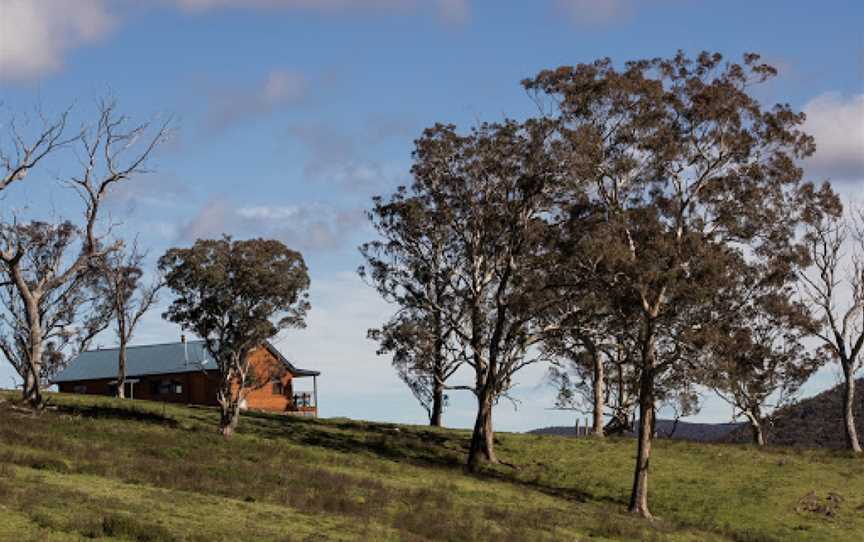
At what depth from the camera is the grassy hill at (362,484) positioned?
2742cm

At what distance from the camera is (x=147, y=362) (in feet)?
314

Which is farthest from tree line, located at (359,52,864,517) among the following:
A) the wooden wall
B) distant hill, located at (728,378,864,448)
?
distant hill, located at (728,378,864,448)

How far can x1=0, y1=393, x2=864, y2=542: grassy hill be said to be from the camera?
90.0ft

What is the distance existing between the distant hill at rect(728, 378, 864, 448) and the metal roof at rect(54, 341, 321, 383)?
60.4m

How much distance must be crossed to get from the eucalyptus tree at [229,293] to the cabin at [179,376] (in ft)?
83.6

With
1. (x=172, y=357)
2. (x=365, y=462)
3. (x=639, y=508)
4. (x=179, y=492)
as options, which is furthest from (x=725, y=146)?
→ (x=172, y=357)

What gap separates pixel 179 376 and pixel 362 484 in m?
55.2

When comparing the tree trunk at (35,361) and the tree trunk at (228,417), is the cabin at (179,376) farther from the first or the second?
the tree trunk at (35,361)

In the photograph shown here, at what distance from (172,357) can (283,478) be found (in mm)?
58739

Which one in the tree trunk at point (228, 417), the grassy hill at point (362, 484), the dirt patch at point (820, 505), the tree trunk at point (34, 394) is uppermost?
the tree trunk at point (34, 394)

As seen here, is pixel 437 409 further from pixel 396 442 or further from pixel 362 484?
pixel 362 484

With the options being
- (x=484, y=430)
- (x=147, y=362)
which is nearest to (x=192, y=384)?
(x=147, y=362)

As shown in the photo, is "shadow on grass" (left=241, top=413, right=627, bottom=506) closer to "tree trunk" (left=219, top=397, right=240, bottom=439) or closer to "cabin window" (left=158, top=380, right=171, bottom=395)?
"tree trunk" (left=219, top=397, right=240, bottom=439)

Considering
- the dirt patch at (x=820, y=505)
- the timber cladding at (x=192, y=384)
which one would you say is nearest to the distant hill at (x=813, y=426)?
the timber cladding at (x=192, y=384)
